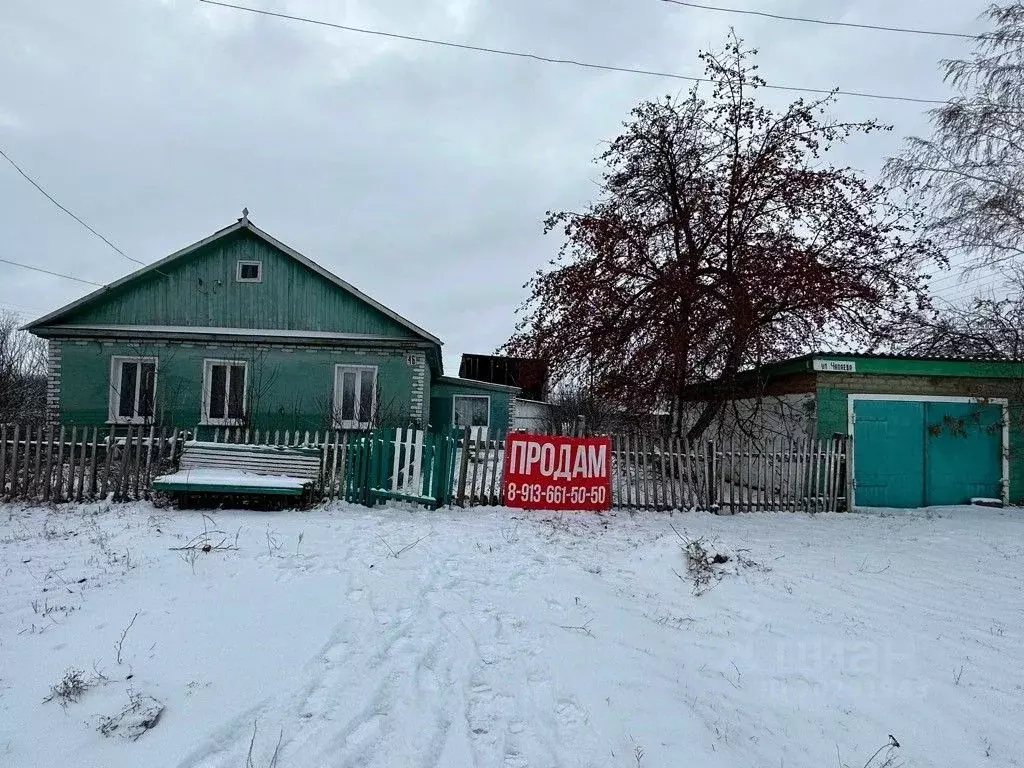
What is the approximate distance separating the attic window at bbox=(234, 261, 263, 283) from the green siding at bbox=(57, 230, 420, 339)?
0.34 ft

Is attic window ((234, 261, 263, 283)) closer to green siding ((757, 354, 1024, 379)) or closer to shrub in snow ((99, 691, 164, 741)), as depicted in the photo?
green siding ((757, 354, 1024, 379))

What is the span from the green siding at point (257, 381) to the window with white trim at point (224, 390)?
0.16 meters

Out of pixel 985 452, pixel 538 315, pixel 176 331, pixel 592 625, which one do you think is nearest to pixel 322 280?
pixel 176 331

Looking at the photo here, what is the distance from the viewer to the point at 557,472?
941 centimetres

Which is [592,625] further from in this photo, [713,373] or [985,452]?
[985,452]

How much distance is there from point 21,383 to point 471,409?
66.4 feet

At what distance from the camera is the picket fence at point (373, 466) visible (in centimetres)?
856

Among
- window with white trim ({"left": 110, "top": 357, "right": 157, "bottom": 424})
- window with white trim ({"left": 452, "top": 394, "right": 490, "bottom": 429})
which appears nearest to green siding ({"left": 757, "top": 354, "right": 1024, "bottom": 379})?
window with white trim ({"left": 452, "top": 394, "right": 490, "bottom": 429})

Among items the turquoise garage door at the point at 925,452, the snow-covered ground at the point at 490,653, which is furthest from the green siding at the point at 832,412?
the snow-covered ground at the point at 490,653

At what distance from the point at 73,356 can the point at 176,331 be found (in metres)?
2.75

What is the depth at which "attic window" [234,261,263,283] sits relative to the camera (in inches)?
607

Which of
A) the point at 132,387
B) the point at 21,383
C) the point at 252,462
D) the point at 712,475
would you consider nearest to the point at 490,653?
the point at 252,462

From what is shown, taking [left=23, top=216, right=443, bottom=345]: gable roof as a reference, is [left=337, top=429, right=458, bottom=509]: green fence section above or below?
below

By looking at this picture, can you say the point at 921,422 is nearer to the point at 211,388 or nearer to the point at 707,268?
the point at 707,268
